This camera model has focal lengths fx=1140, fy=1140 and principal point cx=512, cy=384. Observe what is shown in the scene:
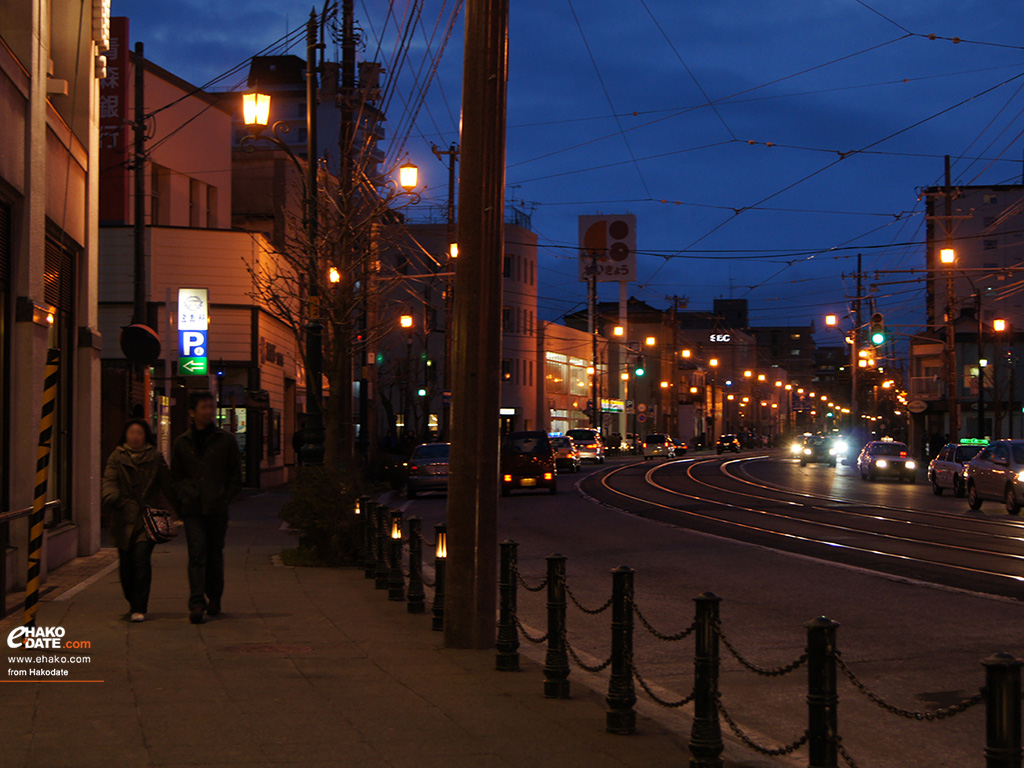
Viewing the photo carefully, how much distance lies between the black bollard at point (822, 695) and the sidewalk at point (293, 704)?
1277 mm

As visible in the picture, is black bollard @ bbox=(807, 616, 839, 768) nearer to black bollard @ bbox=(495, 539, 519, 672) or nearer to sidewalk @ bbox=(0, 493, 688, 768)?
sidewalk @ bbox=(0, 493, 688, 768)

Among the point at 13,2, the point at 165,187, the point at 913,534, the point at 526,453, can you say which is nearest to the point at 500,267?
the point at 13,2

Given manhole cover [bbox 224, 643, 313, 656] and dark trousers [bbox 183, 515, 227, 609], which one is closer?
manhole cover [bbox 224, 643, 313, 656]

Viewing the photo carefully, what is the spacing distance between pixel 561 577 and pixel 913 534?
13900 millimetres

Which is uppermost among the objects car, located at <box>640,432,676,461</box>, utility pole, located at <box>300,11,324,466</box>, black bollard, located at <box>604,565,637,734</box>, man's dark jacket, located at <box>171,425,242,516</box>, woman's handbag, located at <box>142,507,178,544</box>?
utility pole, located at <box>300,11,324,466</box>

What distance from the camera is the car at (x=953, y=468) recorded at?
108 feet

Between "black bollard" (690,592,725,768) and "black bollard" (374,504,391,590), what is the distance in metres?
7.55

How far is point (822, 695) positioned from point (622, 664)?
1929 mm

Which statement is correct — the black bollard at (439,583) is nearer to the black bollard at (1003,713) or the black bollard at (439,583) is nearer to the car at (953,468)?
the black bollard at (1003,713)

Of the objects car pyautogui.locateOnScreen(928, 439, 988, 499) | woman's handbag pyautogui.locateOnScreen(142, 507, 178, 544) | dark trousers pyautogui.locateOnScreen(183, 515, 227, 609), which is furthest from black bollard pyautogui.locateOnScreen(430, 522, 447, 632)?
car pyautogui.locateOnScreen(928, 439, 988, 499)

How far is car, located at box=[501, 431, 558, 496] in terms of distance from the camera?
32500 millimetres

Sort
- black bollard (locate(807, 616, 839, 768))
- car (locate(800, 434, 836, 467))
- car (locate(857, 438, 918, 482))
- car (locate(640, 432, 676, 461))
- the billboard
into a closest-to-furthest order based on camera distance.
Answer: black bollard (locate(807, 616, 839, 768)) < car (locate(857, 438, 918, 482)) < car (locate(800, 434, 836, 467)) < car (locate(640, 432, 676, 461)) < the billboard

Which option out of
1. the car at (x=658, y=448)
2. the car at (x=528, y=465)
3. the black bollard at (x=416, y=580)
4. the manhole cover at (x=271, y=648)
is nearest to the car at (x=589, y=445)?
the car at (x=658, y=448)

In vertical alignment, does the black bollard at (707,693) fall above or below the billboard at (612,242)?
below
